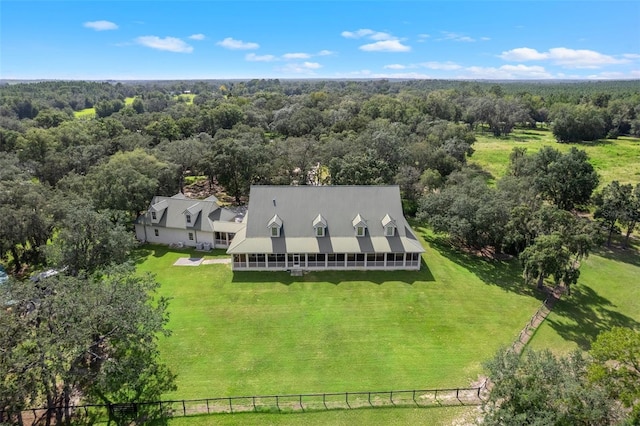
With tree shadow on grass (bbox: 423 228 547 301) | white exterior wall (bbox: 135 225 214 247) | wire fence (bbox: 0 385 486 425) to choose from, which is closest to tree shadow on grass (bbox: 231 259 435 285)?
tree shadow on grass (bbox: 423 228 547 301)

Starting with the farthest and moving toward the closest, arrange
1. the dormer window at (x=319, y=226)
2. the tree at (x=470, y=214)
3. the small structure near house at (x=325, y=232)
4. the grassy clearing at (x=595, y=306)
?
the tree at (x=470, y=214) → the dormer window at (x=319, y=226) → the small structure near house at (x=325, y=232) → the grassy clearing at (x=595, y=306)

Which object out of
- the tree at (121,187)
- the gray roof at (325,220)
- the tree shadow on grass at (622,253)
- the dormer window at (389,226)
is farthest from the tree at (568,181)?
the tree at (121,187)

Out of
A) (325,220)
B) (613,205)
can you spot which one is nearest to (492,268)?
(613,205)

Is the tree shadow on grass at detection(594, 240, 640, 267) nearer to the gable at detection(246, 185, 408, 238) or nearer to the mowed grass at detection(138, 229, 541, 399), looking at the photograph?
the mowed grass at detection(138, 229, 541, 399)

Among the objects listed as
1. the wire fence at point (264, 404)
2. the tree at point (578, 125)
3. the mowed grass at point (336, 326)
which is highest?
the tree at point (578, 125)

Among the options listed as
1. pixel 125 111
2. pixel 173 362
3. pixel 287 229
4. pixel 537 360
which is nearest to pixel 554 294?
pixel 537 360

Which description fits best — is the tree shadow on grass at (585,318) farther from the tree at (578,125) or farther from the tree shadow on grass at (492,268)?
the tree at (578,125)
